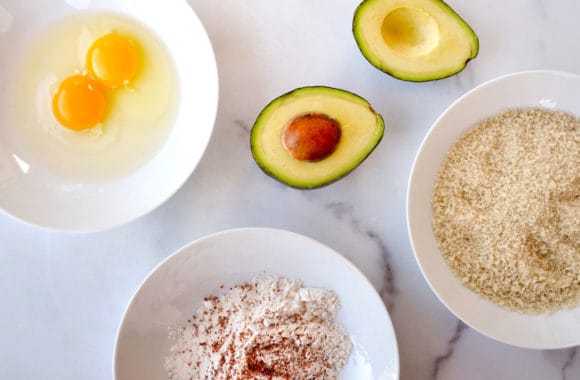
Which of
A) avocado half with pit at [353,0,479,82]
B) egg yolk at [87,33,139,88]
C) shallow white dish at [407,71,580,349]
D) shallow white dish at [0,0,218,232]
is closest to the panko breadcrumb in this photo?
shallow white dish at [407,71,580,349]

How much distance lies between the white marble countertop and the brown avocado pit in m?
0.14

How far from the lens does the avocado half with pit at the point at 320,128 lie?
3.22 ft

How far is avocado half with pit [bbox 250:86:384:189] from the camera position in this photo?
0.98 meters

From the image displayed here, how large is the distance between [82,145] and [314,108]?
1.48 feet

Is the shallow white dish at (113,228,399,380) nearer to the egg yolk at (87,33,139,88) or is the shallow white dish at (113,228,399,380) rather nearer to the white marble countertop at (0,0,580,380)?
the white marble countertop at (0,0,580,380)

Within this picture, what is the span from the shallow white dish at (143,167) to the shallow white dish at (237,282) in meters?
0.13

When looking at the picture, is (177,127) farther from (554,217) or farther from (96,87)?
(554,217)

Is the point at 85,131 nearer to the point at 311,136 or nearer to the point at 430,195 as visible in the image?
the point at 311,136

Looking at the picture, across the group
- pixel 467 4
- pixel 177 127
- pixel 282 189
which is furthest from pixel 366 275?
pixel 467 4

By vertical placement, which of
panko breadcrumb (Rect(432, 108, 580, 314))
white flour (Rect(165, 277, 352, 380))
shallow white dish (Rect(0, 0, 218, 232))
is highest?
shallow white dish (Rect(0, 0, 218, 232))

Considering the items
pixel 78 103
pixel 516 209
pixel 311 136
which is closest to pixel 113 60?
pixel 78 103

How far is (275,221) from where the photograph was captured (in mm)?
1112

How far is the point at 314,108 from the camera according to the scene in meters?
0.99

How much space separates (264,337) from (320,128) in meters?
0.38
